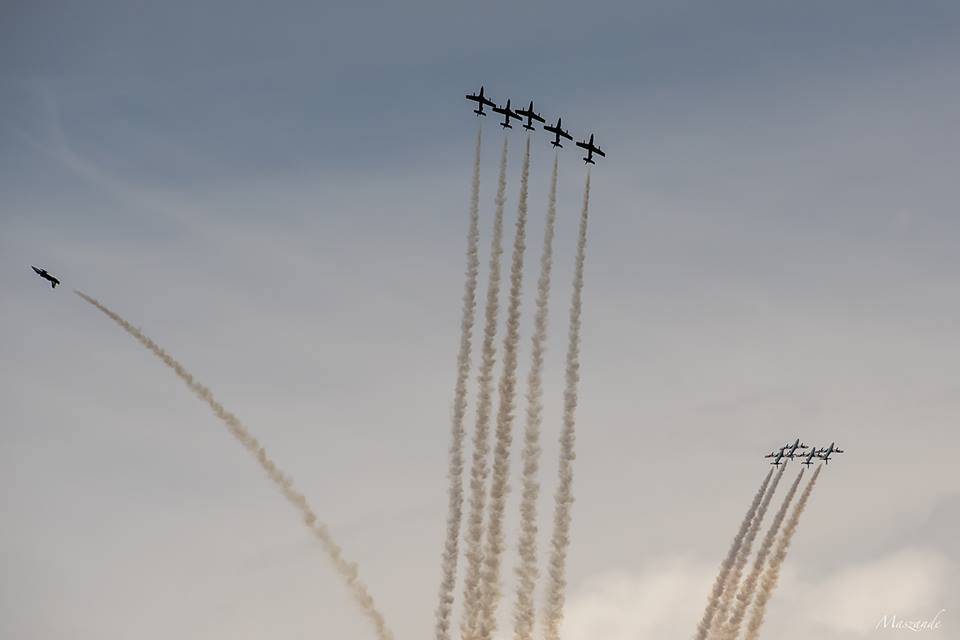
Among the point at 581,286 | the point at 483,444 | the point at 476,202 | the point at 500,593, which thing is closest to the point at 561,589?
the point at 500,593

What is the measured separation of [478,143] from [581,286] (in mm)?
21878

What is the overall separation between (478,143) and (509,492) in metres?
41.6

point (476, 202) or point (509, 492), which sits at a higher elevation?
point (476, 202)

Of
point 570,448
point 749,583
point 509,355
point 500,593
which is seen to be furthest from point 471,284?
point 749,583

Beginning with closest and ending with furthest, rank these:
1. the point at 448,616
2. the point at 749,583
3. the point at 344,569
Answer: the point at 448,616 → the point at 344,569 → the point at 749,583

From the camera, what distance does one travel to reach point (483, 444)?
166125 mm

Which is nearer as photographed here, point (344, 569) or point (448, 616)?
point (448, 616)

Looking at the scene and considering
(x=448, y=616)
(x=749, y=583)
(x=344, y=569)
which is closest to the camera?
(x=448, y=616)

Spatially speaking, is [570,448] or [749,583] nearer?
[570,448]

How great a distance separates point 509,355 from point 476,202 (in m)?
18.6

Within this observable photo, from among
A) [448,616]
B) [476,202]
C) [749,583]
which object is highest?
[476,202]

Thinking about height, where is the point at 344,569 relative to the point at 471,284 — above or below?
below

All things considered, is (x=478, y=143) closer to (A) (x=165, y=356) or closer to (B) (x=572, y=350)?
(B) (x=572, y=350)

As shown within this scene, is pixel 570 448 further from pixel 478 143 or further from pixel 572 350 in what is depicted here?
pixel 478 143
